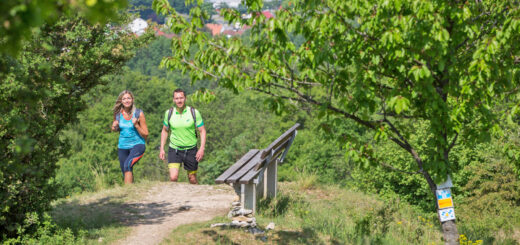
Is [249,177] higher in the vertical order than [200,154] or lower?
lower

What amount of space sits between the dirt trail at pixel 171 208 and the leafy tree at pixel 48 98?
1.18 m

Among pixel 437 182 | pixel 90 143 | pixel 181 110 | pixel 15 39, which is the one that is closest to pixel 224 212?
pixel 181 110

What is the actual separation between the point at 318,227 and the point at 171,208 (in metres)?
2.36

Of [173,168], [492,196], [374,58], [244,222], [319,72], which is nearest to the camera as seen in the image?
[374,58]

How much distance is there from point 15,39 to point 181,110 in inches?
271

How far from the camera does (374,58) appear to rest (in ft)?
16.1

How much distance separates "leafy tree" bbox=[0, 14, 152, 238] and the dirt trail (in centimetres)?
118

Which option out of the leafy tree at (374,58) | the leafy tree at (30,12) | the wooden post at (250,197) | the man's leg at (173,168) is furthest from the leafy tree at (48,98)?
the leafy tree at (30,12)

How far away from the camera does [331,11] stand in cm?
493

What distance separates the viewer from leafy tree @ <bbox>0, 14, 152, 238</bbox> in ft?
17.5

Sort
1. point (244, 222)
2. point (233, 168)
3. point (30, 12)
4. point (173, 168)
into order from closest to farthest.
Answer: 1. point (30, 12)
2. point (244, 222)
3. point (233, 168)
4. point (173, 168)

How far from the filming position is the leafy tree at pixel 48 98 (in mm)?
5336

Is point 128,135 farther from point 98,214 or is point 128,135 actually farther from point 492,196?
point 492,196

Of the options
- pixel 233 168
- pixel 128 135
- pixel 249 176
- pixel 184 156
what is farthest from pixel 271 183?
pixel 128 135
